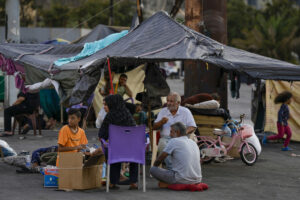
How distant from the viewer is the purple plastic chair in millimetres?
9766

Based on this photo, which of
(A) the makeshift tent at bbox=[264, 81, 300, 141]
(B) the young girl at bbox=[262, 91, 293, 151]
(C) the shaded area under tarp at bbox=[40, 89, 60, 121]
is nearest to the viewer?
(B) the young girl at bbox=[262, 91, 293, 151]

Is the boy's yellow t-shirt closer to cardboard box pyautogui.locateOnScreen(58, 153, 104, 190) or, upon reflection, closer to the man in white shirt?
cardboard box pyautogui.locateOnScreen(58, 153, 104, 190)

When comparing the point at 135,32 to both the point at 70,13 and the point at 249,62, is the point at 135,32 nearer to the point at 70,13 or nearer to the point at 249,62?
the point at 249,62

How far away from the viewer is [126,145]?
986 cm

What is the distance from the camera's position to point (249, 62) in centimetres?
1166

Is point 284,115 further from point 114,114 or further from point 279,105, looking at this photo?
point 114,114

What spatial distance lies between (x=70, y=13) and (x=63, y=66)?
46444 mm

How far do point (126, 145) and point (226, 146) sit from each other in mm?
4382

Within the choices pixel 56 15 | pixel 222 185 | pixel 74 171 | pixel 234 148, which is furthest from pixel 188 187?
pixel 56 15

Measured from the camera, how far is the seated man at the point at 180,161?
995 centimetres

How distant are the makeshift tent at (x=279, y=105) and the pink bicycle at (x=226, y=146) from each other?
5.05 metres

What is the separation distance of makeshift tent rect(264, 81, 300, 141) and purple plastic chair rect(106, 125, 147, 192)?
9.32 metres

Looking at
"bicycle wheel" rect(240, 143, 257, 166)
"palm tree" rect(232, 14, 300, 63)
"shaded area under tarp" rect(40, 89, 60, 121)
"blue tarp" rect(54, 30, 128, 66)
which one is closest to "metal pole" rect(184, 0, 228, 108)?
"blue tarp" rect(54, 30, 128, 66)

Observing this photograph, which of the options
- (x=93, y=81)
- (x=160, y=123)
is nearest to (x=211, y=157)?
(x=160, y=123)
